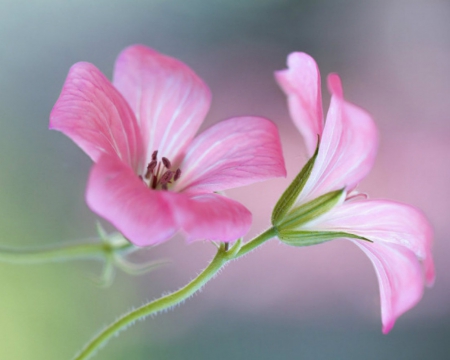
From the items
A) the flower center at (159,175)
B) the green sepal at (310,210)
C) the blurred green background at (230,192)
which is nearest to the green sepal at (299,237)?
the green sepal at (310,210)

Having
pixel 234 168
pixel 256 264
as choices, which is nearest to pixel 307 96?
pixel 234 168

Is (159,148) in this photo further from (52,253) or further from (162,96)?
(52,253)

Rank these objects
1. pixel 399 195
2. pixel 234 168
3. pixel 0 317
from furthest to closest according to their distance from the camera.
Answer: pixel 399 195
pixel 0 317
pixel 234 168

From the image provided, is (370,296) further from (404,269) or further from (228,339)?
(404,269)

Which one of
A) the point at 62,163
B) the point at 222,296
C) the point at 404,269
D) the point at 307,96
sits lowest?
the point at 222,296

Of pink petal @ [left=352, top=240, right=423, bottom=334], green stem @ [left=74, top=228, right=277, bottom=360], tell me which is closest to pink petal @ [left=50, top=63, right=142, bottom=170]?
green stem @ [left=74, top=228, right=277, bottom=360]

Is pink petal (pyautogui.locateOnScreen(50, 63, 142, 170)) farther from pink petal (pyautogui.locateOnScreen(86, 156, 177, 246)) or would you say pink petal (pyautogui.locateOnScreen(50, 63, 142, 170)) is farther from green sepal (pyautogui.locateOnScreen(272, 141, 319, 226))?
green sepal (pyautogui.locateOnScreen(272, 141, 319, 226))

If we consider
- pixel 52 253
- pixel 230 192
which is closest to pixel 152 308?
pixel 52 253
